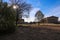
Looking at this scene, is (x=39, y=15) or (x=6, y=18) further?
(x=39, y=15)

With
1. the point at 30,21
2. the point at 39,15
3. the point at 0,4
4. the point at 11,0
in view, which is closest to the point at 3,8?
the point at 0,4

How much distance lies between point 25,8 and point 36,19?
5803 mm

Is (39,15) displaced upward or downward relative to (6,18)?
upward

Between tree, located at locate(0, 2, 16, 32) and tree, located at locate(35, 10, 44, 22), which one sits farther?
tree, located at locate(35, 10, 44, 22)

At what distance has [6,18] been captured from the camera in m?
16.6

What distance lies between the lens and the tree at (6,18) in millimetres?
15958

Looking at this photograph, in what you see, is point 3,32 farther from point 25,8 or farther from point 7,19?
point 25,8

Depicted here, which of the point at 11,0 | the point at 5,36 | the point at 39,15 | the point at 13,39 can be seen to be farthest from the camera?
the point at 39,15

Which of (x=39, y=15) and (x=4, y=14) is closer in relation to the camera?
(x=4, y=14)

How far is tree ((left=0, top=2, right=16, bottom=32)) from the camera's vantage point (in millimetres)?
15958

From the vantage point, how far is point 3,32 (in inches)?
656

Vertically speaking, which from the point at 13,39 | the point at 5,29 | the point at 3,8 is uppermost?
the point at 3,8

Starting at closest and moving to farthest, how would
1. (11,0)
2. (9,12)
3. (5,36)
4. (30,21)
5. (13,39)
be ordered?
(13,39)
(5,36)
(9,12)
(11,0)
(30,21)

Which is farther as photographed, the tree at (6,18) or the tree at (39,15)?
the tree at (39,15)
